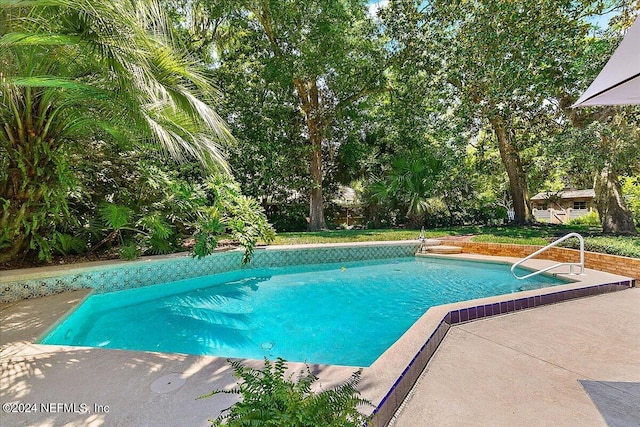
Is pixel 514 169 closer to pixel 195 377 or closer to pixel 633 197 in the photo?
pixel 633 197

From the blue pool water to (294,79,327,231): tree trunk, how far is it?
646 cm

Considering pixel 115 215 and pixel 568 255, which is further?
pixel 568 255

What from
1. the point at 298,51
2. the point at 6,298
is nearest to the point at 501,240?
the point at 298,51

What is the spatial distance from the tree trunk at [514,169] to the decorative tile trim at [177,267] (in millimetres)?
6579

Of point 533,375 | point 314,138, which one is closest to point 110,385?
point 533,375

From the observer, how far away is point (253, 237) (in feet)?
27.7

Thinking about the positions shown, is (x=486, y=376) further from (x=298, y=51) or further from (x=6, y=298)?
(x=298, y=51)

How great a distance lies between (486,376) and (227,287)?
621 cm

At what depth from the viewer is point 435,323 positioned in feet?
12.1

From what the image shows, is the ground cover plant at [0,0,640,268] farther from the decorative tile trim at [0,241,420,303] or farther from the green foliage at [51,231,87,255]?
the decorative tile trim at [0,241,420,303]

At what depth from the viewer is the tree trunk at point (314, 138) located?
15211 millimetres

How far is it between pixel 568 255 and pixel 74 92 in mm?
10910

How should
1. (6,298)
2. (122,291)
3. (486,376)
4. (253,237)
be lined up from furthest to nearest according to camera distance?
(253,237)
(122,291)
(6,298)
(486,376)

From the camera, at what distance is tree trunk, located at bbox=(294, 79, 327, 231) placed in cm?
1521
